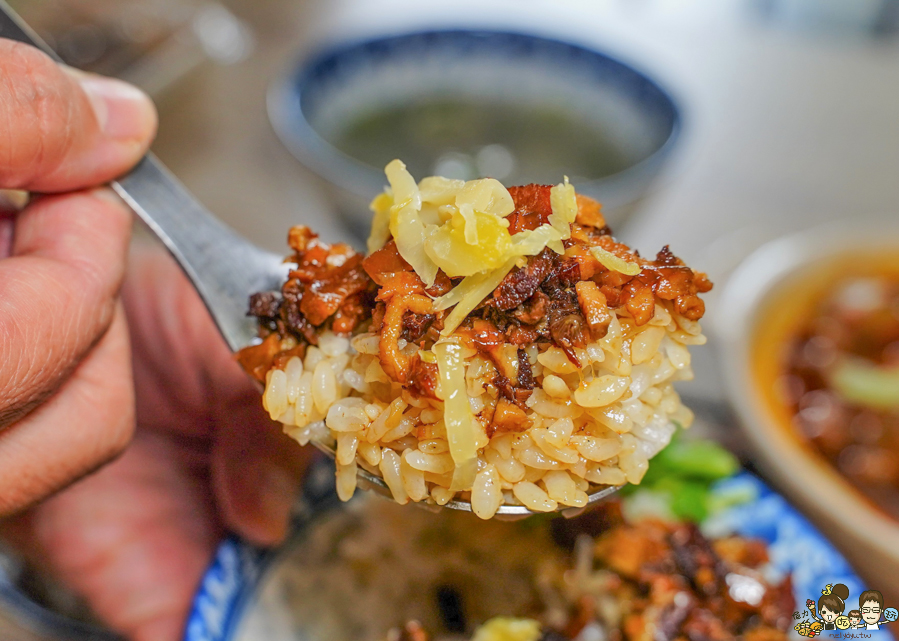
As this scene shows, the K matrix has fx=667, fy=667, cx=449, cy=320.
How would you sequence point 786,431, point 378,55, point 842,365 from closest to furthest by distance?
1. point 786,431
2. point 842,365
3. point 378,55

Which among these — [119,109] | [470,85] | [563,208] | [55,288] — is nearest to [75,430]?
[55,288]

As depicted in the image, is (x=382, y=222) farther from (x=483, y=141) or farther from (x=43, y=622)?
(x=483, y=141)

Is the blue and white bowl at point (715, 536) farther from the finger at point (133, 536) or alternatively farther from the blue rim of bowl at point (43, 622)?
the blue rim of bowl at point (43, 622)

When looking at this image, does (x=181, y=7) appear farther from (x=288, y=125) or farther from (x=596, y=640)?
(x=596, y=640)

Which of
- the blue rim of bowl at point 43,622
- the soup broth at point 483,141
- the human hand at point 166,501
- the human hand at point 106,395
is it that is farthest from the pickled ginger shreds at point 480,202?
the soup broth at point 483,141

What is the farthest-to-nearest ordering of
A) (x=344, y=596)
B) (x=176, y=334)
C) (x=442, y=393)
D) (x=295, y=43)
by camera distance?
(x=295, y=43) → (x=176, y=334) → (x=344, y=596) → (x=442, y=393)

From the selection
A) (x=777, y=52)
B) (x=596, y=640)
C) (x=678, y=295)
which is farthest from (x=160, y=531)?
(x=777, y=52)
